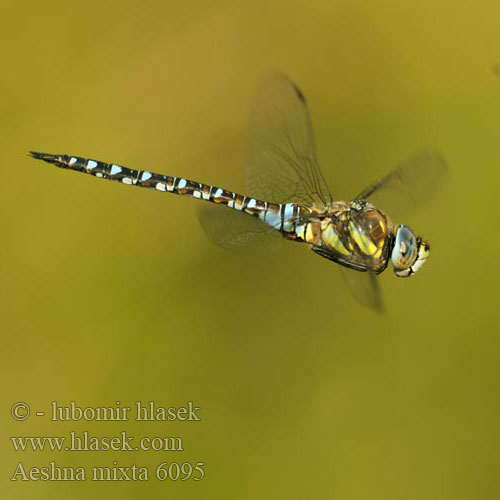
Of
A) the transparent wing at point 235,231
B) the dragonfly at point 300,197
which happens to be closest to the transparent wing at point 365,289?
the dragonfly at point 300,197

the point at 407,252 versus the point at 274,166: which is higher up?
the point at 274,166

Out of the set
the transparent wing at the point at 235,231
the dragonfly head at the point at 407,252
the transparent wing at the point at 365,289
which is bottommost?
the transparent wing at the point at 365,289

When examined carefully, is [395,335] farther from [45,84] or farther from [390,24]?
[45,84]

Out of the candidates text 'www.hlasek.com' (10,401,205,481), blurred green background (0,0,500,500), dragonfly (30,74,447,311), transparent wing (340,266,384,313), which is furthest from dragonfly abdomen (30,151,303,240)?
text 'www.hlasek.com' (10,401,205,481)

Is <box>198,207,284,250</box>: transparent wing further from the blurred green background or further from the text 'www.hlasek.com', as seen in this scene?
the text 'www.hlasek.com'

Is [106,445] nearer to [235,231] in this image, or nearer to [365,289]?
[235,231]

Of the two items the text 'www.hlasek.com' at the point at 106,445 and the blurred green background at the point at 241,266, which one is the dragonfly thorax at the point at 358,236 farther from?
the text 'www.hlasek.com' at the point at 106,445

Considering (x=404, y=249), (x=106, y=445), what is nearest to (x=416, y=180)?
(x=404, y=249)
